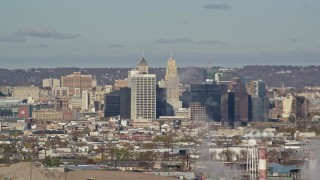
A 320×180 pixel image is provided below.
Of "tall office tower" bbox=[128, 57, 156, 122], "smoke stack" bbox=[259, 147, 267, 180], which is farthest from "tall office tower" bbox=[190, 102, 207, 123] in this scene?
"smoke stack" bbox=[259, 147, 267, 180]

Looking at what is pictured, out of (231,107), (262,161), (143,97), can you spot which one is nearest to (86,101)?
(143,97)

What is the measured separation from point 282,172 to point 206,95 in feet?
264

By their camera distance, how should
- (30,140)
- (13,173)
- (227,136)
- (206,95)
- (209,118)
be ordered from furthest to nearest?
(206,95)
(209,118)
(30,140)
(227,136)
(13,173)

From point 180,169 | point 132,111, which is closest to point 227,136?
point 180,169

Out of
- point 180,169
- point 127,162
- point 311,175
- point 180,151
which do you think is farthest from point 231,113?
point 311,175

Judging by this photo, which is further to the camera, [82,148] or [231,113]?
[231,113]

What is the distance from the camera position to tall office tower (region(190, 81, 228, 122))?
136750 mm

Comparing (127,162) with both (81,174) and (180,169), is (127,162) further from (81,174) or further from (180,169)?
(81,174)

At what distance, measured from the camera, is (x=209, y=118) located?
131 m

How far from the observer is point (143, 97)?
171 meters

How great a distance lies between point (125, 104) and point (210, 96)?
103 ft

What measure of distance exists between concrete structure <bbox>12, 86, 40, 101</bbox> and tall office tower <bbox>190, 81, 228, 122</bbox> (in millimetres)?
39861

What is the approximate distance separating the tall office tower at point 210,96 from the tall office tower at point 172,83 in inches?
645

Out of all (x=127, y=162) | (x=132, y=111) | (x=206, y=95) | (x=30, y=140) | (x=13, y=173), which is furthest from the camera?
(x=132, y=111)
